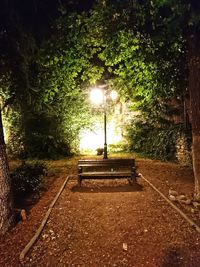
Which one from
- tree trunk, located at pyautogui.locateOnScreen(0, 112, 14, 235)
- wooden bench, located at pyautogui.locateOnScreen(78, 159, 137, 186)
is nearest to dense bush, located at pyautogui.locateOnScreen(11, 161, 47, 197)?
wooden bench, located at pyautogui.locateOnScreen(78, 159, 137, 186)

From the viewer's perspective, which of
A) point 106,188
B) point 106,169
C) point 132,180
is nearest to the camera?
point 106,188

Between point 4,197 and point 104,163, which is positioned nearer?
point 4,197

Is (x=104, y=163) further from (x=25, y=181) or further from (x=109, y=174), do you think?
(x=25, y=181)

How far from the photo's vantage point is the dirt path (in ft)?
15.2

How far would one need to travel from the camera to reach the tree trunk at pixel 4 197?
5848 millimetres

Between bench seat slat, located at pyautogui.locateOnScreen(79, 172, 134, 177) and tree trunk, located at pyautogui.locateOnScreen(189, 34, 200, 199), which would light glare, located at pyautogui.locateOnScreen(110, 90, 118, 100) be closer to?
bench seat slat, located at pyautogui.locateOnScreen(79, 172, 134, 177)

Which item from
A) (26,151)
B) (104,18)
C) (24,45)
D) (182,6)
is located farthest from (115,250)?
(26,151)

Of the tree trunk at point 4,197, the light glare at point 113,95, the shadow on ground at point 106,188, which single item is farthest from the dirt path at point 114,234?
the light glare at point 113,95

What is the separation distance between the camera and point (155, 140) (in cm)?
1573

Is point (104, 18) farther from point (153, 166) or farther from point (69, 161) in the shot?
point (69, 161)

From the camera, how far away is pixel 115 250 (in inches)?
192

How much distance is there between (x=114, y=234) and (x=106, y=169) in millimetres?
4167

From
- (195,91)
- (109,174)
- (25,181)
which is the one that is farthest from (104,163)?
(195,91)

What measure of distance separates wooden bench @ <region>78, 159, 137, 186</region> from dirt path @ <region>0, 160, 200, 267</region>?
719mm
